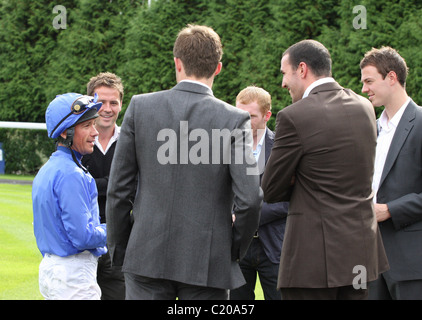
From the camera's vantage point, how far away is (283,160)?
3178mm

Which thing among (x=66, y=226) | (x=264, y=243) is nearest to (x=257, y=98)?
(x=264, y=243)

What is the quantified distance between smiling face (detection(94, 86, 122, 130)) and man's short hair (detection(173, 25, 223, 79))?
61.8 inches

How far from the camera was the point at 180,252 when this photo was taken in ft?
9.61

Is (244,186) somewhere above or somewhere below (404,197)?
above

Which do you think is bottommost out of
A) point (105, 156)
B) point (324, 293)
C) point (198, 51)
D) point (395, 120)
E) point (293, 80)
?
point (324, 293)

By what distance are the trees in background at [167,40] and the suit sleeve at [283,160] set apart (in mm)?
8237

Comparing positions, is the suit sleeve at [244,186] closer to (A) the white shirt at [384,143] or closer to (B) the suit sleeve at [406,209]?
(B) the suit sleeve at [406,209]

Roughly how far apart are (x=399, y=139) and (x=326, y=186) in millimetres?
996

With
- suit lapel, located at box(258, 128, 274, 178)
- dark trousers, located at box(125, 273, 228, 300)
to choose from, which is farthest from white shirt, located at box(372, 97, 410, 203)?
dark trousers, located at box(125, 273, 228, 300)

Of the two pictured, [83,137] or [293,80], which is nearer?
[293,80]

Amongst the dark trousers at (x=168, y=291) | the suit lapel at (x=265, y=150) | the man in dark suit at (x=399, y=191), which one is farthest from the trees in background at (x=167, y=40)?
the dark trousers at (x=168, y=291)

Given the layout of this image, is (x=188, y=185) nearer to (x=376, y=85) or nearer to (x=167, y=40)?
(x=376, y=85)

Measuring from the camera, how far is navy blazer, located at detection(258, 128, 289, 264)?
4.18m
